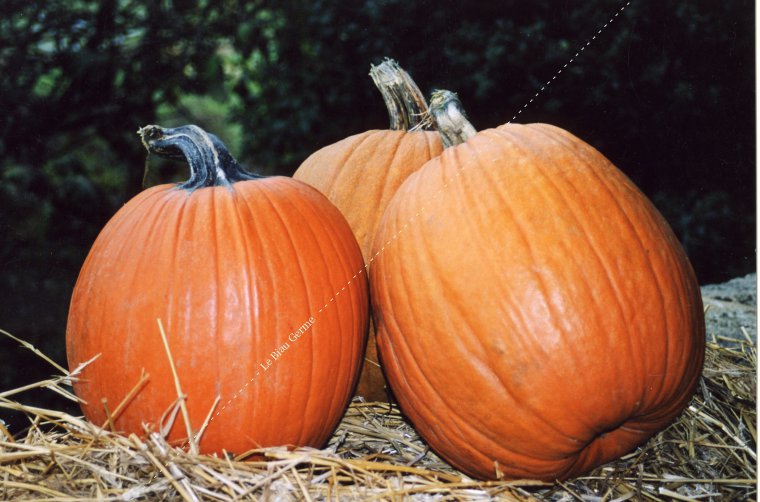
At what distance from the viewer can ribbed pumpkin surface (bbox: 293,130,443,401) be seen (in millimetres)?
2119

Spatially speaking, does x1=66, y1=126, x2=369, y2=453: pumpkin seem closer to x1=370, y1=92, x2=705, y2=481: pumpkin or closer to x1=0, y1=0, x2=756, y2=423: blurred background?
x1=370, y1=92, x2=705, y2=481: pumpkin

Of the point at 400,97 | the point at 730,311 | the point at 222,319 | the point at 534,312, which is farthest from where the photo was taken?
the point at 730,311

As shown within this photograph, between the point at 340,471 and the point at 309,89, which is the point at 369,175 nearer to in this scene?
the point at 340,471

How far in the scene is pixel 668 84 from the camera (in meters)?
3.28

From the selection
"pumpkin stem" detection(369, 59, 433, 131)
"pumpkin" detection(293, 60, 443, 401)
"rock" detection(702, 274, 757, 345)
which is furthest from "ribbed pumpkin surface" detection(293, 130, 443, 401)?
"rock" detection(702, 274, 757, 345)

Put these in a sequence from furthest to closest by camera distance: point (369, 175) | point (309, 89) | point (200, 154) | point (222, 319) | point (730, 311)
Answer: point (309, 89) < point (730, 311) < point (369, 175) < point (200, 154) < point (222, 319)

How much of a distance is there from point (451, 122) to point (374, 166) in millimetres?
350

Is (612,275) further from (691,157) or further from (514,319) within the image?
(691,157)

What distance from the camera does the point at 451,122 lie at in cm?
193

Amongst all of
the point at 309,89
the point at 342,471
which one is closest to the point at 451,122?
the point at 342,471

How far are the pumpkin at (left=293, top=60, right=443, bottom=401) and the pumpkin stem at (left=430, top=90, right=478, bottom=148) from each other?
9.7 inches

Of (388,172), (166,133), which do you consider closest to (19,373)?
(166,133)

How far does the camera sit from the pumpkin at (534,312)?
5.04 feet

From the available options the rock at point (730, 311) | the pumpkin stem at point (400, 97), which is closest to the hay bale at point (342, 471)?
the rock at point (730, 311)
